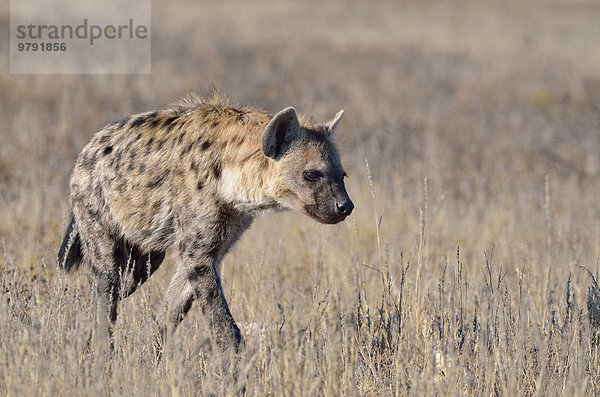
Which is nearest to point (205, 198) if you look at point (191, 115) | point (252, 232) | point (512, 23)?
point (191, 115)

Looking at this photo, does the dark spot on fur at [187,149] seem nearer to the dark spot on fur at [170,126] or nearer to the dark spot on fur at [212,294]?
the dark spot on fur at [170,126]

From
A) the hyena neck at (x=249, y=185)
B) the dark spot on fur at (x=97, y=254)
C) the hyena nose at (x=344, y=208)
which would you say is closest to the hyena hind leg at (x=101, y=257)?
the dark spot on fur at (x=97, y=254)

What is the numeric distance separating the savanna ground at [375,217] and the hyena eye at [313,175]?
59 centimetres

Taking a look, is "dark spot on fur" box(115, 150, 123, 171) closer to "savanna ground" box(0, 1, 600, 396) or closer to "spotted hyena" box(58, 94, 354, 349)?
"spotted hyena" box(58, 94, 354, 349)

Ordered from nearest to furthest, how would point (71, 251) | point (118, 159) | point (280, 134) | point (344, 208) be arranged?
1. point (344, 208)
2. point (280, 134)
3. point (118, 159)
4. point (71, 251)

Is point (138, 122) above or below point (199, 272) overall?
above

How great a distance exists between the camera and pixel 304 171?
566 centimetres

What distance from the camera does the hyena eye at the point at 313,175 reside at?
5.65 metres

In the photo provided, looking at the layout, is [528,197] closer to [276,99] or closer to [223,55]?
[276,99]

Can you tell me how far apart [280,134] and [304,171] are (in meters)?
0.32

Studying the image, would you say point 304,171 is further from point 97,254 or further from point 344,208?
point 97,254

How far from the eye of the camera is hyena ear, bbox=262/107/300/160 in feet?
18.2

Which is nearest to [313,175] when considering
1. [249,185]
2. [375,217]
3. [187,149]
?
[249,185]

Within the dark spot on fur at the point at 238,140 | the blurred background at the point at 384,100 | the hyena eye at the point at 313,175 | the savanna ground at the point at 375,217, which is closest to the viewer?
the savanna ground at the point at 375,217
